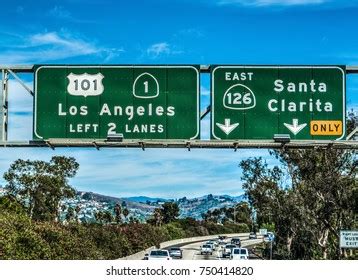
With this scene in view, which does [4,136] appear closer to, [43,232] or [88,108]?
[88,108]

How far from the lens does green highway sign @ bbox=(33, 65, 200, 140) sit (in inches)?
818

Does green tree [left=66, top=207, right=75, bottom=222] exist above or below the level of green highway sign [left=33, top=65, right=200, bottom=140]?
below

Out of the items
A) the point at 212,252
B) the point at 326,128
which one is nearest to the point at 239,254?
the point at 212,252

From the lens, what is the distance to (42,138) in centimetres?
2105

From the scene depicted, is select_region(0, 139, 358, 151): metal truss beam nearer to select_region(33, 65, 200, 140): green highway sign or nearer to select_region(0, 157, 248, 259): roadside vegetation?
select_region(33, 65, 200, 140): green highway sign

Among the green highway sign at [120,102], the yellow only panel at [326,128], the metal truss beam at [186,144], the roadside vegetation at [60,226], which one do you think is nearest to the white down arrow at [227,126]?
the metal truss beam at [186,144]

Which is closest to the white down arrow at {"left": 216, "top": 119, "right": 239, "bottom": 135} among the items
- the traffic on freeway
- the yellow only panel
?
the yellow only panel

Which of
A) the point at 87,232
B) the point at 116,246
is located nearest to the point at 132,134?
the point at 87,232

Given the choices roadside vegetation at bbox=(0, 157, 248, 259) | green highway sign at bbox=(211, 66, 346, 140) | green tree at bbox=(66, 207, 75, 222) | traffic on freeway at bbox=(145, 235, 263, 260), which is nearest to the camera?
green highway sign at bbox=(211, 66, 346, 140)

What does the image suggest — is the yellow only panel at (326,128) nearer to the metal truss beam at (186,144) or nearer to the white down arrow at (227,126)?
the metal truss beam at (186,144)

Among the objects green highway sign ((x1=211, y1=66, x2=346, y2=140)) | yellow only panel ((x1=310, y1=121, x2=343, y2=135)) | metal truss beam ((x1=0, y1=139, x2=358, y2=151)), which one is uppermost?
green highway sign ((x1=211, y1=66, x2=346, y2=140))

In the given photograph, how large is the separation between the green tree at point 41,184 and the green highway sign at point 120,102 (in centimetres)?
5579

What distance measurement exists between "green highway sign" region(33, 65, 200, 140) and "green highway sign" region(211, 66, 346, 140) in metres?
0.74
